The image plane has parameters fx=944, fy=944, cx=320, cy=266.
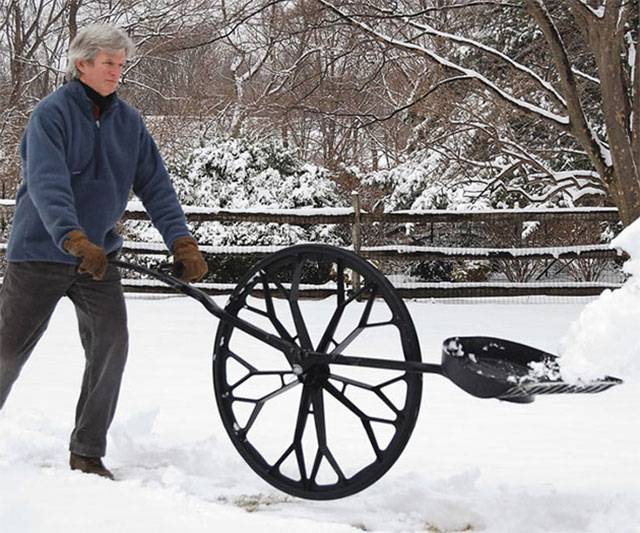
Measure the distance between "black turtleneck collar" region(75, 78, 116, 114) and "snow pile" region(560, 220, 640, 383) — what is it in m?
1.79

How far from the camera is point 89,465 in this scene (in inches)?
131

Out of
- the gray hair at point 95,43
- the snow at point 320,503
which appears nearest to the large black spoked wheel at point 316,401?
the snow at point 320,503

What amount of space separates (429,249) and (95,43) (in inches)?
284

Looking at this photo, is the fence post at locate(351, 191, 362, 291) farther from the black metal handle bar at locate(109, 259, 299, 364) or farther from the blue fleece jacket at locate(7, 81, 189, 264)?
the black metal handle bar at locate(109, 259, 299, 364)

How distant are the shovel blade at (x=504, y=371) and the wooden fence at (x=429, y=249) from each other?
6913 millimetres

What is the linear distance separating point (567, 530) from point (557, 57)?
549 centimetres

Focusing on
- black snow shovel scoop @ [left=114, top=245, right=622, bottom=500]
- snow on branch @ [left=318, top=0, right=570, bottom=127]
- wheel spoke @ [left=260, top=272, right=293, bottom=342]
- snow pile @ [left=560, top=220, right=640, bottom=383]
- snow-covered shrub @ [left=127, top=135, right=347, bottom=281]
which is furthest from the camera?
snow-covered shrub @ [left=127, top=135, right=347, bottom=281]

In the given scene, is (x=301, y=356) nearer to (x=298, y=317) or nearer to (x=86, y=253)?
(x=298, y=317)

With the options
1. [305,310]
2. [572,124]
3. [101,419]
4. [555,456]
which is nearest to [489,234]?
[305,310]

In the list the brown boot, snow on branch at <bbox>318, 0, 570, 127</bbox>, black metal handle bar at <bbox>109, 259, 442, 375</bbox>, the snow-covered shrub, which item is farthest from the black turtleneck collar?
the snow-covered shrub

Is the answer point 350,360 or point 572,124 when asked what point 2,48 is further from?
point 350,360

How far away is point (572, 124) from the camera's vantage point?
7.73m

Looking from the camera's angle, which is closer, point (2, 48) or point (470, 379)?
point (470, 379)

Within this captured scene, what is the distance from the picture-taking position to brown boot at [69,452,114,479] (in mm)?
3309
